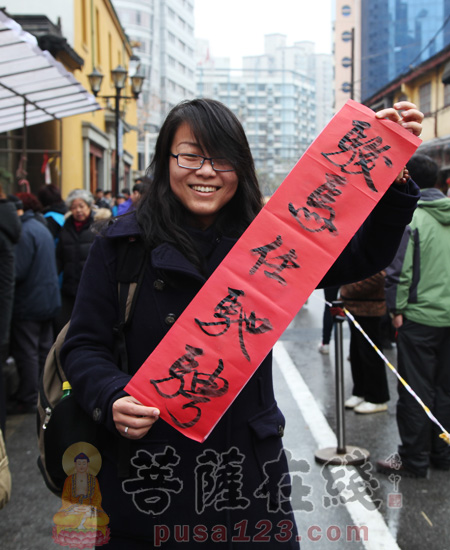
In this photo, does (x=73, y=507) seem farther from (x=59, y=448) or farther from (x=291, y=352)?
(x=291, y=352)

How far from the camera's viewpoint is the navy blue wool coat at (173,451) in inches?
80.9

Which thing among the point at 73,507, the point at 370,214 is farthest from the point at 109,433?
the point at 73,507

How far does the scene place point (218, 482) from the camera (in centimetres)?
205

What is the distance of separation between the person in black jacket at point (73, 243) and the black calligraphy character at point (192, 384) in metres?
5.31

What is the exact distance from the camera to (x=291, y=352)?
9078mm

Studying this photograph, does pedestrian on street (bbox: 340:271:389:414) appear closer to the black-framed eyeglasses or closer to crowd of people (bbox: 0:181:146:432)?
crowd of people (bbox: 0:181:146:432)

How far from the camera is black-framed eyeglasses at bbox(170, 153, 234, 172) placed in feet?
6.89

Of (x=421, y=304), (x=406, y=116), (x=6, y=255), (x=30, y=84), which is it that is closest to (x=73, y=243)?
(x=6, y=255)

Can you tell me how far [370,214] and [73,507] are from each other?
112 inches

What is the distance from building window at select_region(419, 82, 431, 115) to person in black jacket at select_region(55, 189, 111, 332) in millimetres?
22554

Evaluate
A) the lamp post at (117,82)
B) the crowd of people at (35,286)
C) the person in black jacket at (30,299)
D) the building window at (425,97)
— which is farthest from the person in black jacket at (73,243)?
the building window at (425,97)

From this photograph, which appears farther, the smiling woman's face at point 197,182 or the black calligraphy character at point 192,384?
the smiling woman's face at point 197,182

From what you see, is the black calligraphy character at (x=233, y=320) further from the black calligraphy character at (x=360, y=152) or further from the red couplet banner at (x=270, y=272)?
the black calligraphy character at (x=360, y=152)

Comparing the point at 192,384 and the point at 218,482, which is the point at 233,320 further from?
the point at 218,482
